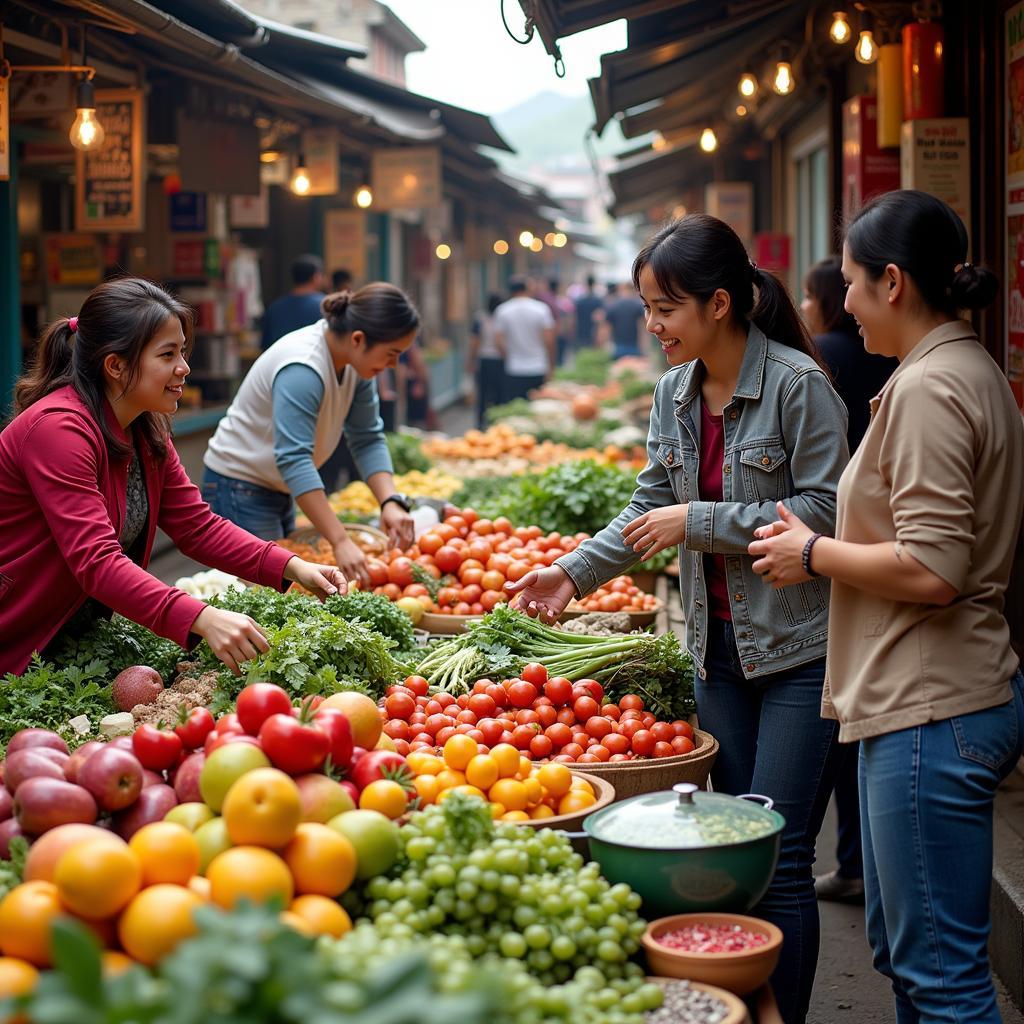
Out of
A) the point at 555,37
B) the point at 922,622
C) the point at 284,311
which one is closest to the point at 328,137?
the point at 284,311

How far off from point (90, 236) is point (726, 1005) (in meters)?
10.8

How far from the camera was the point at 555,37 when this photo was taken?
243 inches

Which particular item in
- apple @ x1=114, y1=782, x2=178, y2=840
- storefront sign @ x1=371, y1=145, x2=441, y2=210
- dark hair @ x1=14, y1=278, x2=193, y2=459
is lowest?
apple @ x1=114, y1=782, x2=178, y2=840

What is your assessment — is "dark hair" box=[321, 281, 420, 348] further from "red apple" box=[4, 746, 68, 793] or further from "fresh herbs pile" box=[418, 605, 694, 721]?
"red apple" box=[4, 746, 68, 793]

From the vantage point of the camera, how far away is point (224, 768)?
231 cm

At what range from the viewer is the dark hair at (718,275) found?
3.20 meters

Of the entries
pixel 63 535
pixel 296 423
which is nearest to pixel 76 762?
pixel 63 535

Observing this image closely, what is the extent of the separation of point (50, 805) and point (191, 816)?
10.1 inches

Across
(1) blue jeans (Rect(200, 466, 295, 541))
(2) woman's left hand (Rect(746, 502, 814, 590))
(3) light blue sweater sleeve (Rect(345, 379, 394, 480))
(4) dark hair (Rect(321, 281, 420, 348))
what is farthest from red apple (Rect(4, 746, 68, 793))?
(3) light blue sweater sleeve (Rect(345, 379, 394, 480))

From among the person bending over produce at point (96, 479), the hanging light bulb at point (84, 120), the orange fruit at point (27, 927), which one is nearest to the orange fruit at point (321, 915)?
the orange fruit at point (27, 927)

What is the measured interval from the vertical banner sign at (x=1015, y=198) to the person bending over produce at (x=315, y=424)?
243 cm

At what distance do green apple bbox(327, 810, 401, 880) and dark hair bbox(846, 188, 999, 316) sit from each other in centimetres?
145

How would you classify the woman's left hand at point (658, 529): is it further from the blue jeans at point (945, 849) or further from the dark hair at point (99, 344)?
the dark hair at point (99, 344)

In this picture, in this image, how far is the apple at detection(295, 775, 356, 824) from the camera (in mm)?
2342
